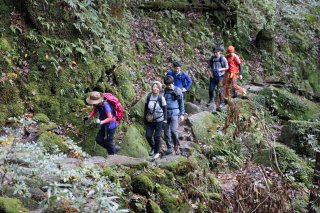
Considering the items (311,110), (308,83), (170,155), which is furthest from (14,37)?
(308,83)

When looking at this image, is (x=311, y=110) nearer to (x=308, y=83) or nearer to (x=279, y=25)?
(x=308, y=83)

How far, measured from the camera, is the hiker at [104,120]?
8.20 metres

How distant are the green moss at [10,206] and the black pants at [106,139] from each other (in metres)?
4.13

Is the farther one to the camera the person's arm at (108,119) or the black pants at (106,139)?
the black pants at (106,139)

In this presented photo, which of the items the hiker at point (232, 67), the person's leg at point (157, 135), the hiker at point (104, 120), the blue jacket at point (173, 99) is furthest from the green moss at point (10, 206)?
the hiker at point (232, 67)

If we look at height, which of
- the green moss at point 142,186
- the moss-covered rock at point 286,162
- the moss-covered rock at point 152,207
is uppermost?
the green moss at point 142,186

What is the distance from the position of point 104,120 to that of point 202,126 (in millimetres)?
4177

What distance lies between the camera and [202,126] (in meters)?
11.6

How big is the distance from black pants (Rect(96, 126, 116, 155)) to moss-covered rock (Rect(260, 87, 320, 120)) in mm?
8505

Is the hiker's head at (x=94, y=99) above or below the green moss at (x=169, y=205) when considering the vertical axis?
above

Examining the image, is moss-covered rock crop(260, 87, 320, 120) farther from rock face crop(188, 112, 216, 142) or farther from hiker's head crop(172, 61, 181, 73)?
hiker's head crop(172, 61, 181, 73)

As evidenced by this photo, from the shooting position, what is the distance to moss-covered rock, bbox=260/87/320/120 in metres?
15.2

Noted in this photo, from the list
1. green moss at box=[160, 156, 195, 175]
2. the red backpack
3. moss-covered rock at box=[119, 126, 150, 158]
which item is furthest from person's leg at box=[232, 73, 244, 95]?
the red backpack

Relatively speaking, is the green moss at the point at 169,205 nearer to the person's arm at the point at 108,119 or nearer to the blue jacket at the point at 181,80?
the person's arm at the point at 108,119
